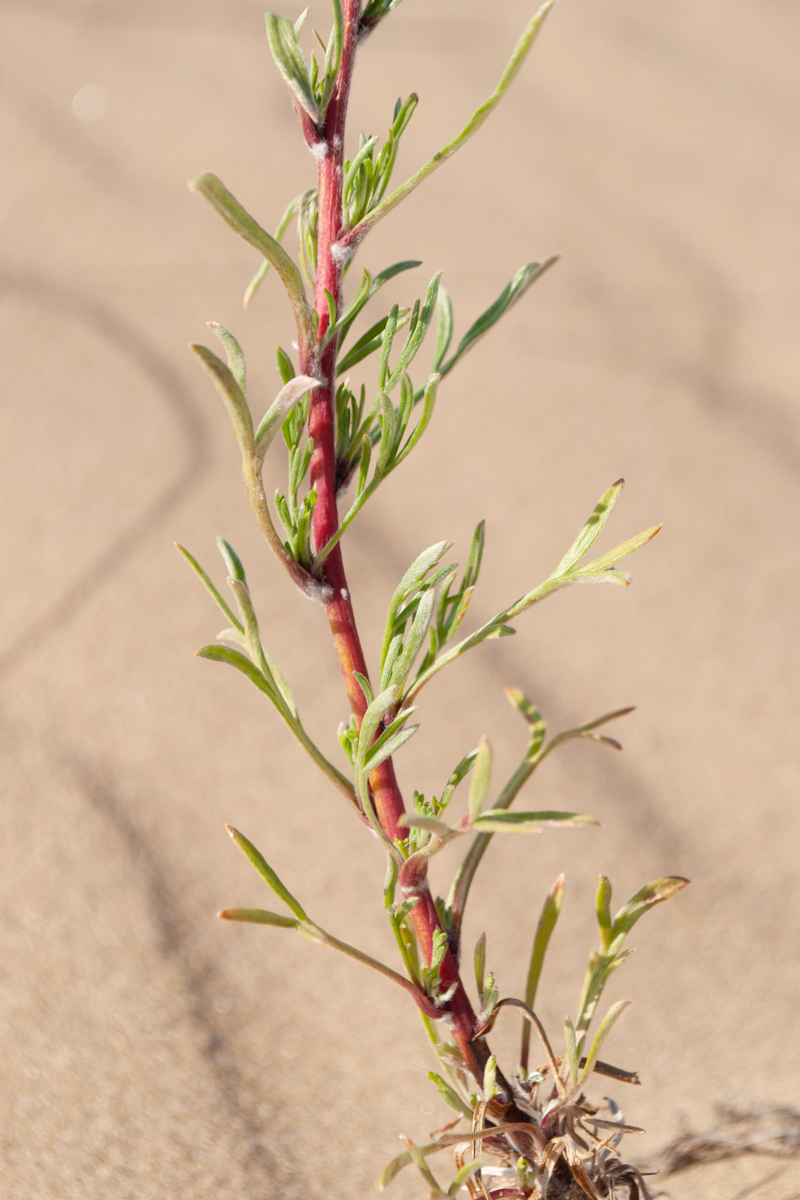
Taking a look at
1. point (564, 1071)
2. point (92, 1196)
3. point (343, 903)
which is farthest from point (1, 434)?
point (564, 1071)

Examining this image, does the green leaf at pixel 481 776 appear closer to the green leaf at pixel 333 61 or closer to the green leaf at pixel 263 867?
the green leaf at pixel 263 867

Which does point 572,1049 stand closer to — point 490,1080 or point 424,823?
point 490,1080

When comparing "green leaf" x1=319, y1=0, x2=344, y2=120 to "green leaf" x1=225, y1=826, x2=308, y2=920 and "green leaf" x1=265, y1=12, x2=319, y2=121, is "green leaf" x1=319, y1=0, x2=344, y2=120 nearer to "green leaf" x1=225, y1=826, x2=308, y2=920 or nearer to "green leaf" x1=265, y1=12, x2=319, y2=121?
"green leaf" x1=265, y1=12, x2=319, y2=121

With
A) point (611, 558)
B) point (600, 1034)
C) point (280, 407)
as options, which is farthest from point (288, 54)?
point (600, 1034)

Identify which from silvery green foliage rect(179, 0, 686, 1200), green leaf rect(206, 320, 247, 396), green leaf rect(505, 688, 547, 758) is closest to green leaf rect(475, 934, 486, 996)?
silvery green foliage rect(179, 0, 686, 1200)

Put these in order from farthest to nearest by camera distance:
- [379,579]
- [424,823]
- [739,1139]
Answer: [379,579]
[739,1139]
[424,823]

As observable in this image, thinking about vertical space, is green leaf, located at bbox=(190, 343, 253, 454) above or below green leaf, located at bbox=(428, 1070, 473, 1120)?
above
